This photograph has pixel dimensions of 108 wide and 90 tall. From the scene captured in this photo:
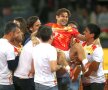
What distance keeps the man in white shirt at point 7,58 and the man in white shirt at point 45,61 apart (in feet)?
1.11

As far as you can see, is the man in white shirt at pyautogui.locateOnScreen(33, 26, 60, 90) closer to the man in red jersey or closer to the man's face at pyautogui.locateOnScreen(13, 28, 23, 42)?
the man's face at pyautogui.locateOnScreen(13, 28, 23, 42)

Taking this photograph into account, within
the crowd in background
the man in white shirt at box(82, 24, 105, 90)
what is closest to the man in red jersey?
the man in white shirt at box(82, 24, 105, 90)

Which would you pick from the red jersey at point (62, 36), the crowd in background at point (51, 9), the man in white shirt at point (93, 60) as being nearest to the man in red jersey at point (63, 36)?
the red jersey at point (62, 36)

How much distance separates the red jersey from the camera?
7.62 metres

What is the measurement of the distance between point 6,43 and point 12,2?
31.5ft

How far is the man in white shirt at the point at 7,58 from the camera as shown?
7.20 m

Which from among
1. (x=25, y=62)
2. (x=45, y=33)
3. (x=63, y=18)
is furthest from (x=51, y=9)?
(x=45, y=33)

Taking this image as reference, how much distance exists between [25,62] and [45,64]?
16.6 inches

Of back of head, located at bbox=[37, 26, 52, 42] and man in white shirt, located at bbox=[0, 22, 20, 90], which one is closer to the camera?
back of head, located at bbox=[37, 26, 52, 42]

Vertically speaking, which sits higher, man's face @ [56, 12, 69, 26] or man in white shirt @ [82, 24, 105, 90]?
man's face @ [56, 12, 69, 26]

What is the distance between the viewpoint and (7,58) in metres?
7.20

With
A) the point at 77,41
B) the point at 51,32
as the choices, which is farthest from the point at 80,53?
the point at 51,32

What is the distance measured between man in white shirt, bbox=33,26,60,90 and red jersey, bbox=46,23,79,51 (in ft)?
1.71

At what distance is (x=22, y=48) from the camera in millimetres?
7453
